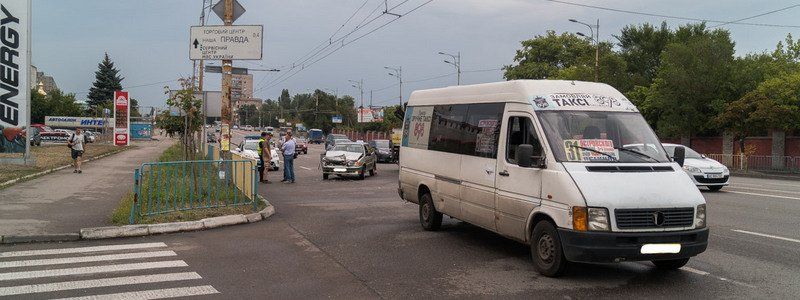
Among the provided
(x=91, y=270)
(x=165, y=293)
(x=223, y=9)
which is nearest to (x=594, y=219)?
(x=165, y=293)

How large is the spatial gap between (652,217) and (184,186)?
8.50 meters

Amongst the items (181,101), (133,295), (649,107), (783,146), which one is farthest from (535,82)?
(649,107)

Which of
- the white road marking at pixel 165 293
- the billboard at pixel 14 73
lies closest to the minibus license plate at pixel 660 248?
the white road marking at pixel 165 293

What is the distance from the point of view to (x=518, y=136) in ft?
26.9

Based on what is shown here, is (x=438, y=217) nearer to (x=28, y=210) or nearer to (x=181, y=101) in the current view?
(x=28, y=210)

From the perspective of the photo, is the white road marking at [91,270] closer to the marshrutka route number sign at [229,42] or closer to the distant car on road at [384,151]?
the marshrutka route number sign at [229,42]

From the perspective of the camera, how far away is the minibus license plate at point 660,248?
6.76 m

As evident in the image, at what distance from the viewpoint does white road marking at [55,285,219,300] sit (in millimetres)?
6354

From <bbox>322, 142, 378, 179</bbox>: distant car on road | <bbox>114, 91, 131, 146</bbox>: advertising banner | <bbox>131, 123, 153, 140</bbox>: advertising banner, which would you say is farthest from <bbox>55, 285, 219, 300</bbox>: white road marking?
<bbox>131, 123, 153, 140</bbox>: advertising banner

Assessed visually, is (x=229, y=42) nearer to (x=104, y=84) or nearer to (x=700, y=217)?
(x=700, y=217)

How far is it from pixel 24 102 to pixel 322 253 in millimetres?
20736

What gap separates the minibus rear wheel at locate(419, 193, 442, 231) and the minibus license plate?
429 centimetres

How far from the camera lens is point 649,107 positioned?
4484 centimetres

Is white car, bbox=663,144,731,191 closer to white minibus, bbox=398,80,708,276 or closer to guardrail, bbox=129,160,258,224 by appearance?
white minibus, bbox=398,80,708,276
